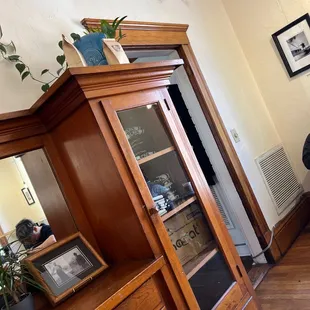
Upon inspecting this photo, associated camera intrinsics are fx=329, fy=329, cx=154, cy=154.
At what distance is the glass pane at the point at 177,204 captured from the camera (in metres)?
1.49

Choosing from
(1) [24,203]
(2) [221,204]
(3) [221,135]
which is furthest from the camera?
(2) [221,204]

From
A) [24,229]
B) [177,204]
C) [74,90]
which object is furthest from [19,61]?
[177,204]

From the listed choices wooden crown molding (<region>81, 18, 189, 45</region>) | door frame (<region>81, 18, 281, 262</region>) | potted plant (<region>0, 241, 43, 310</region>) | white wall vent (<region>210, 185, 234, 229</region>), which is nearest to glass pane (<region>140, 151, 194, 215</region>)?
potted plant (<region>0, 241, 43, 310</region>)

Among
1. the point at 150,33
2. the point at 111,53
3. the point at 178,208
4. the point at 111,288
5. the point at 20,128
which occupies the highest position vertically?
the point at 150,33

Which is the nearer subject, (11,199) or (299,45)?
(11,199)

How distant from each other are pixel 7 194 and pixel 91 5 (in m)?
1.23

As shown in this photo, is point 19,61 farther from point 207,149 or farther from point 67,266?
point 207,149

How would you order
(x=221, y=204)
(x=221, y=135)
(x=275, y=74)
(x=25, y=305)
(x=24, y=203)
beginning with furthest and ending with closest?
1. (x=275, y=74)
2. (x=221, y=204)
3. (x=221, y=135)
4. (x=24, y=203)
5. (x=25, y=305)

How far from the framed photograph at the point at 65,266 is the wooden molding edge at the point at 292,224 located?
1.73 m

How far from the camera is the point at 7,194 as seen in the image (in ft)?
4.50

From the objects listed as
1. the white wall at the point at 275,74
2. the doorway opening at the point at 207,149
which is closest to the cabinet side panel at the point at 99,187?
the doorway opening at the point at 207,149

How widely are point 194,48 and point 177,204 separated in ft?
4.86

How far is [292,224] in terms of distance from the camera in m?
2.81

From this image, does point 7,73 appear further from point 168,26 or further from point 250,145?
point 250,145
